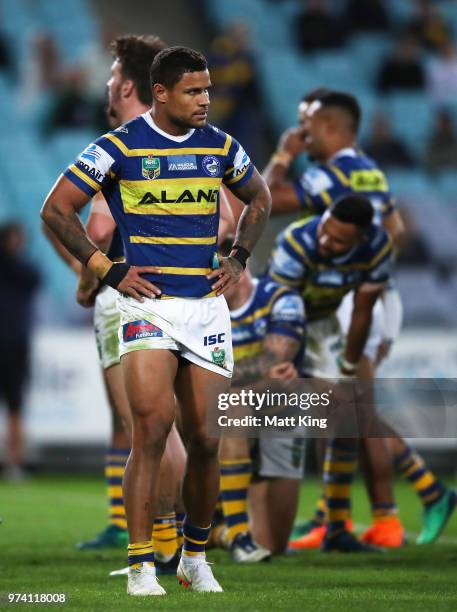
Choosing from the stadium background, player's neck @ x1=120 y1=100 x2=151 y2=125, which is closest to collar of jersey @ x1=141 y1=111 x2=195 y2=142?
player's neck @ x1=120 y1=100 x2=151 y2=125

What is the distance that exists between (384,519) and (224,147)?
3.29m

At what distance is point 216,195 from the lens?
5.36 metres

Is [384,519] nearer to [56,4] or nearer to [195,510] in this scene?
[195,510]

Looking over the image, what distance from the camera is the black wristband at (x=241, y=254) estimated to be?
5.51m

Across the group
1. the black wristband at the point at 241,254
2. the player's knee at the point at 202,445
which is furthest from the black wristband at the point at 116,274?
the player's knee at the point at 202,445

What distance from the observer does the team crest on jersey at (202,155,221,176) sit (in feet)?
17.4

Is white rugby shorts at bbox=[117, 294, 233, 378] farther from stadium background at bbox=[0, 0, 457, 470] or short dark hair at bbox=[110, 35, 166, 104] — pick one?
stadium background at bbox=[0, 0, 457, 470]

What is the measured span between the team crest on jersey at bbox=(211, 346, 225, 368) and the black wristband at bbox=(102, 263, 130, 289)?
460 mm

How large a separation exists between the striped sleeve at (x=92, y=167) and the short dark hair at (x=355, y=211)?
2.33 metres

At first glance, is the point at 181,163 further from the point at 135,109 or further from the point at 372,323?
the point at 372,323

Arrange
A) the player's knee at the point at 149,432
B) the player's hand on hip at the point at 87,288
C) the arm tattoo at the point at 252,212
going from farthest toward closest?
the player's hand on hip at the point at 87,288
the arm tattoo at the point at 252,212
the player's knee at the point at 149,432

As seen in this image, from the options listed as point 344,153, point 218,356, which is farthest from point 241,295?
point 218,356

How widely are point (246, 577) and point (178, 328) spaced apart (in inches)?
54.3

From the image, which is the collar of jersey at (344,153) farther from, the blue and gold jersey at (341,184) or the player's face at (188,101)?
the player's face at (188,101)
